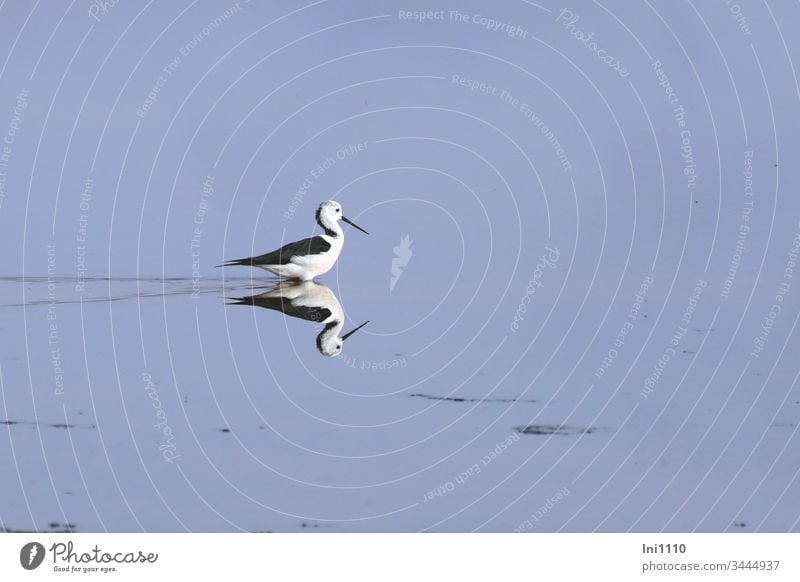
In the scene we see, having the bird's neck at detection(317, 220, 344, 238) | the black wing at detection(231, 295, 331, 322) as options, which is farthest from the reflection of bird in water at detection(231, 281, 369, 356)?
the bird's neck at detection(317, 220, 344, 238)

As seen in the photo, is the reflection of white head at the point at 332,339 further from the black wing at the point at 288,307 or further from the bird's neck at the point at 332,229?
the bird's neck at the point at 332,229

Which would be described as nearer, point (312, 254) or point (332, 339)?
point (332, 339)

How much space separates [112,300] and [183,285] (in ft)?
3.37

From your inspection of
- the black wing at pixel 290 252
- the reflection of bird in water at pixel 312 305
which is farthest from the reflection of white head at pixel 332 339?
the black wing at pixel 290 252

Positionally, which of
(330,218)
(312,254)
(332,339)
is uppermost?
(330,218)

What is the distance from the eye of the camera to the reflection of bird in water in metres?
14.6

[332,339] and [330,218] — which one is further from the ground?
[330,218]

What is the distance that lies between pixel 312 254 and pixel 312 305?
3.67ft

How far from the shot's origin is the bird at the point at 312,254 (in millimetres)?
15938

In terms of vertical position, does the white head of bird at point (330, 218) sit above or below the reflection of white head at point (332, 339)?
above

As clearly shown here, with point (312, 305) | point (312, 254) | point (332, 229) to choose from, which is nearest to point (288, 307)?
point (312, 305)

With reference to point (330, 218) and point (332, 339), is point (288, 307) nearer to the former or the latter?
point (332, 339)

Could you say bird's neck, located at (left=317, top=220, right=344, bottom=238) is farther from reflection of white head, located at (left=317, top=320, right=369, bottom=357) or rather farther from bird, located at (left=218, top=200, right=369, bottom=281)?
reflection of white head, located at (left=317, top=320, right=369, bottom=357)

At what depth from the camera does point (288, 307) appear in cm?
1534
